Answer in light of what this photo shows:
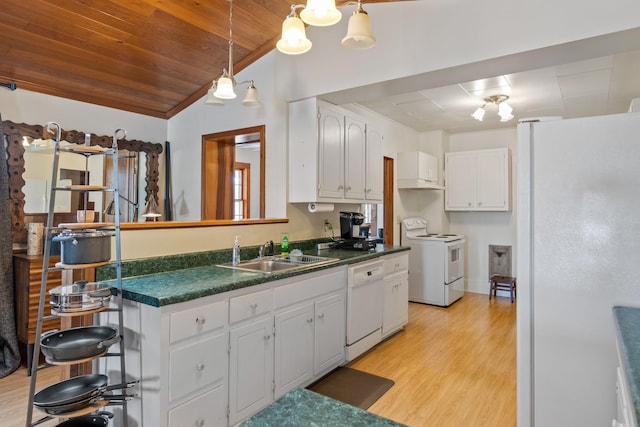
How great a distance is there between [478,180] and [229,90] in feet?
14.2

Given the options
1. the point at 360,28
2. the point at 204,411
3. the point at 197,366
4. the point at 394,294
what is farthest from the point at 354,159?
the point at 204,411

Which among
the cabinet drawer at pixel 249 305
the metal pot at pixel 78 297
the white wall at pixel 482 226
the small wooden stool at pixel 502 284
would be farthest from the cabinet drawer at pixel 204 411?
the white wall at pixel 482 226

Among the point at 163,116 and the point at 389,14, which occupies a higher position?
the point at 389,14

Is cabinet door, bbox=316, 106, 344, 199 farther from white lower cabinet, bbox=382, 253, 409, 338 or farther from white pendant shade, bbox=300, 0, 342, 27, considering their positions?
white pendant shade, bbox=300, 0, 342, 27

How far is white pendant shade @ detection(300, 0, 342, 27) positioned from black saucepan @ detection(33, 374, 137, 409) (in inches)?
76.4

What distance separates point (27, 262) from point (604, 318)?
376 cm

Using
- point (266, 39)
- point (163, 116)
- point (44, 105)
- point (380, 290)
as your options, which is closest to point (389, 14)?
point (266, 39)

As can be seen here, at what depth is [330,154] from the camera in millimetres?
3504

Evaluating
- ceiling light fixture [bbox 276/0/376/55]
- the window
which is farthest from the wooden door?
ceiling light fixture [bbox 276/0/376/55]

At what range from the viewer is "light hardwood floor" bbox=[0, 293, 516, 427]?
7.94ft

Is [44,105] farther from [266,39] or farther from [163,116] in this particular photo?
[266,39]

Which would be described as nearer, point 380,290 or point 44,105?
point 44,105

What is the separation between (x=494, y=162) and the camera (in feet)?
18.0

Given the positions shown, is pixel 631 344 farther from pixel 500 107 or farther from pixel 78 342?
pixel 500 107
